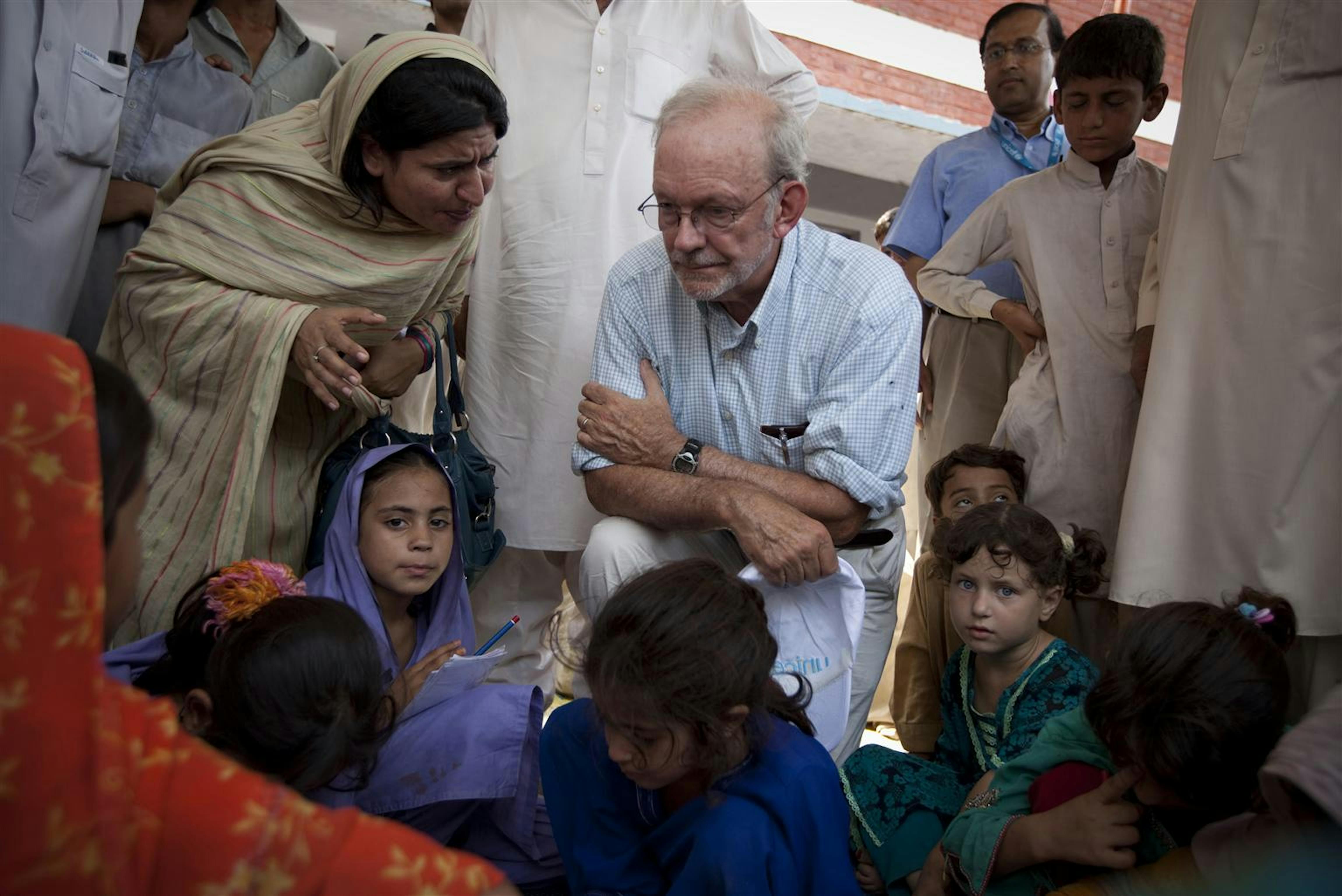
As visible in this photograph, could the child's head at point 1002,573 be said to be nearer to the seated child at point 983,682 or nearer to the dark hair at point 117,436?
the seated child at point 983,682

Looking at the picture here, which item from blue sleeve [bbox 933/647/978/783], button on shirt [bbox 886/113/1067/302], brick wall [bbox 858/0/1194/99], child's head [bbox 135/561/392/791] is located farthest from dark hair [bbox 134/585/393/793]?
brick wall [bbox 858/0/1194/99]

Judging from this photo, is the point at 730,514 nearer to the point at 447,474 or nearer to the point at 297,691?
the point at 447,474

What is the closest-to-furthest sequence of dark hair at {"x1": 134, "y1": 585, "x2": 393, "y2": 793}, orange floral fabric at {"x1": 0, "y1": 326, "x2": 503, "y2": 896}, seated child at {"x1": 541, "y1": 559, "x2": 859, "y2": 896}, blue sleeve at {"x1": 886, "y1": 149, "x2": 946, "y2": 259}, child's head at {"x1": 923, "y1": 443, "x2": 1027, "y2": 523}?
orange floral fabric at {"x1": 0, "y1": 326, "x2": 503, "y2": 896}
seated child at {"x1": 541, "y1": 559, "x2": 859, "y2": 896}
dark hair at {"x1": 134, "y1": 585, "x2": 393, "y2": 793}
child's head at {"x1": 923, "y1": 443, "x2": 1027, "y2": 523}
blue sleeve at {"x1": 886, "y1": 149, "x2": 946, "y2": 259}

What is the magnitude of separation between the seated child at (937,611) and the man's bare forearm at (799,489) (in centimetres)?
37

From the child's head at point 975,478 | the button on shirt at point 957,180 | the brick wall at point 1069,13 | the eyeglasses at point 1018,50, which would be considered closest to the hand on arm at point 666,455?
the child's head at point 975,478

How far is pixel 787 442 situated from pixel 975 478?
835 millimetres

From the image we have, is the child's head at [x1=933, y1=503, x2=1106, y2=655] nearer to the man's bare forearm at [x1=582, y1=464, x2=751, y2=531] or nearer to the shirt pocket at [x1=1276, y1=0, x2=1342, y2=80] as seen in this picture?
the man's bare forearm at [x1=582, y1=464, x2=751, y2=531]

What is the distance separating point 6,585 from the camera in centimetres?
114

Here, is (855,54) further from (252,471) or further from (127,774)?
(127,774)

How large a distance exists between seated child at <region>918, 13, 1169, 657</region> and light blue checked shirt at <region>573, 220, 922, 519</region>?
79 centimetres

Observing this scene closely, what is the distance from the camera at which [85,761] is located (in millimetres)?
1155

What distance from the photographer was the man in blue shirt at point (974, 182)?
4332 millimetres

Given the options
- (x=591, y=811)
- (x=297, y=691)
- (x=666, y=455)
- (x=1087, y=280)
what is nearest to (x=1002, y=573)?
(x=666, y=455)

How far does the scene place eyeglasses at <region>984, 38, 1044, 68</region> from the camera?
4617mm
